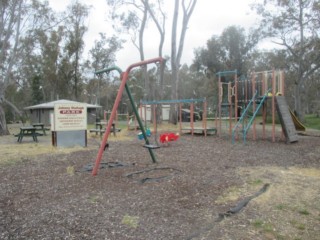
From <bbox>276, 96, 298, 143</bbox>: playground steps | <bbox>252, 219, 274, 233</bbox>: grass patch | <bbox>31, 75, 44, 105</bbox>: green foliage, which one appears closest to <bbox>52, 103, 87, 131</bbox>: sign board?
<bbox>276, 96, 298, 143</bbox>: playground steps

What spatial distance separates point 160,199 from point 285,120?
8.78 metres

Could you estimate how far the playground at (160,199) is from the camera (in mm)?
3535

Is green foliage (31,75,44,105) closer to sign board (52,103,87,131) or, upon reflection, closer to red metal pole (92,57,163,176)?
sign board (52,103,87,131)

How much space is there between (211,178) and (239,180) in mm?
480

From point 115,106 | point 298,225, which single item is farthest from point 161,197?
point 115,106

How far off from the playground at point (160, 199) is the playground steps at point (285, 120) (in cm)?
416

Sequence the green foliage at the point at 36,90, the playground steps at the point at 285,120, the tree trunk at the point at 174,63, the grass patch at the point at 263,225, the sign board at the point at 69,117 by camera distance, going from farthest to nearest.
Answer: the green foliage at the point at 36,90 → the tree trunk at the point at 174,63 → the playground steps at the point at 285,120 → the sign board at the point at 69,117 → the grass patch at the point at 263,225

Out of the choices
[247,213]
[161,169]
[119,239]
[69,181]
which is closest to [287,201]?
[247,213]

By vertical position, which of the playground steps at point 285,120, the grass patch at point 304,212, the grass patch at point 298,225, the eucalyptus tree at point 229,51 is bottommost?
the grass patch at point 298,225

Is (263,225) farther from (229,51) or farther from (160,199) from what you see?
(229,51)

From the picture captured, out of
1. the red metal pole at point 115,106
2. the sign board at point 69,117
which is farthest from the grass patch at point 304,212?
the sign board at point 69,117

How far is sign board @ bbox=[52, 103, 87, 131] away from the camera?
1095 cm

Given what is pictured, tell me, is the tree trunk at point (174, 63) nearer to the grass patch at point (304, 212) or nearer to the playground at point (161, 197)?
the playground at point (161, 197)

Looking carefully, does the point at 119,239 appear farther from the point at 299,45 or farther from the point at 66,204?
the point at 299,45
